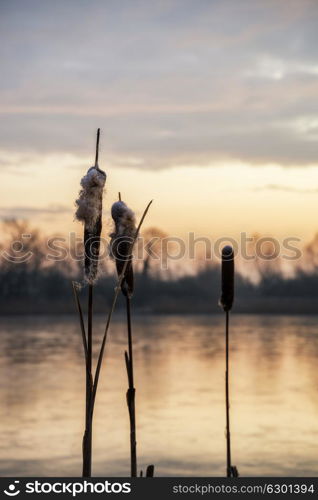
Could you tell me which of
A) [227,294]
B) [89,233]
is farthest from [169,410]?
[89,233]

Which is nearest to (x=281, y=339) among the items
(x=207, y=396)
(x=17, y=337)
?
(x=17, y=337)

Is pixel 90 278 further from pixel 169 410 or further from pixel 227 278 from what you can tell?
pixel 169 410

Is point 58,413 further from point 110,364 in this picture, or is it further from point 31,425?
point 110,364

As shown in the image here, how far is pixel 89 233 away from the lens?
386cm

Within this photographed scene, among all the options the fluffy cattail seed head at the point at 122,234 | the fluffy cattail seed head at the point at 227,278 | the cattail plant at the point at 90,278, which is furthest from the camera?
the fluffy cattail seed head at the point at 227,278

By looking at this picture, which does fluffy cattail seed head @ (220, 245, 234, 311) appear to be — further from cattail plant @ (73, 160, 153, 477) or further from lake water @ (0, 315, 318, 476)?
lake water @ (0, 315, 318, 476)

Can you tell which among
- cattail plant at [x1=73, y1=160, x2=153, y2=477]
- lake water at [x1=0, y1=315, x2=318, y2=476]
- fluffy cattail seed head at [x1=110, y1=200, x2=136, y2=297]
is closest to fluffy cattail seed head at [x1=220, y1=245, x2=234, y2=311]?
fluffy cattail seed head at [x1=110, y1=200, x2=136, y2=297]

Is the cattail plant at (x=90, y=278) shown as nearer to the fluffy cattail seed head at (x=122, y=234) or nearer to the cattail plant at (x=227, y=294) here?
the fluffy cattail seed head at (x=122, y=234)

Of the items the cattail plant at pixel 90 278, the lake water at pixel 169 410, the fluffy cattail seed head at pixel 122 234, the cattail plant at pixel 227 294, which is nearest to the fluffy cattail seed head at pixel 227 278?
the cattail plant at pixel 227 294

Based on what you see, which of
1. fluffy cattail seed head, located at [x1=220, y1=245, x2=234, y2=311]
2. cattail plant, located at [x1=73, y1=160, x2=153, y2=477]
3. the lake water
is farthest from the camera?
the lake water

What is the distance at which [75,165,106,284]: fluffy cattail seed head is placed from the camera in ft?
12.5

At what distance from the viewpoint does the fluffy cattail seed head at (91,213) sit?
3.81 metres
